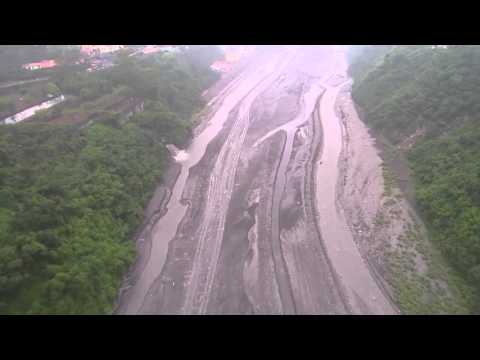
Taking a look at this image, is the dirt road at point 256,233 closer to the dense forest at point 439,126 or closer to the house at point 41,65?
the dense forest at point 439,126

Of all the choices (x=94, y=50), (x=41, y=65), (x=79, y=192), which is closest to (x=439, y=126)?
(x=79, y=192)

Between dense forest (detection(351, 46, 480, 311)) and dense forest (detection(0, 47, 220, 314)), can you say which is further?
dense forest (detection(351, 46, 480, 311))

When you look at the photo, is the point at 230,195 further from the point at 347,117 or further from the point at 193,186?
the point at 347,117

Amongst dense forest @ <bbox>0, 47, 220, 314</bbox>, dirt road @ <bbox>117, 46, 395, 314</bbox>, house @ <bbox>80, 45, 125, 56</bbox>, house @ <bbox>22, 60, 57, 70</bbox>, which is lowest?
dirt road @ <bbox>117, 46, 395, 314</bbox>

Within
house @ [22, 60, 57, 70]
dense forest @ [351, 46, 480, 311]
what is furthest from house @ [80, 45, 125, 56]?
dense forest @ [351, 46, 480, 311]

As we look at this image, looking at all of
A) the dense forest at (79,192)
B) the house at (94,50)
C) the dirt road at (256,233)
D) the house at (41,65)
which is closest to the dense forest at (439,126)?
the dirt road at (256,233)

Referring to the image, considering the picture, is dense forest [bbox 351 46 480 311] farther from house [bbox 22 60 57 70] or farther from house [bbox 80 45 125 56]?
house [bbox 22 60 57 70]
